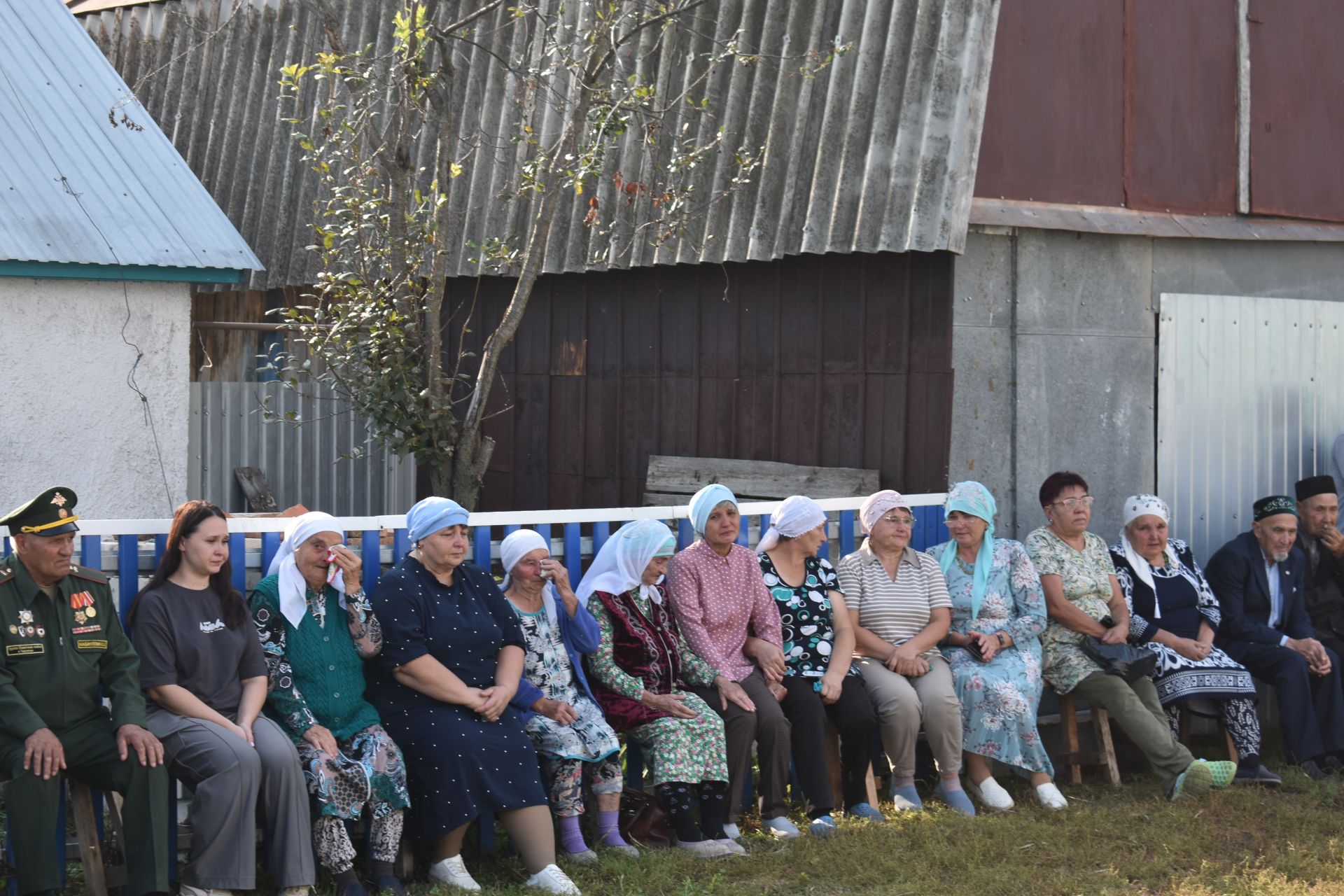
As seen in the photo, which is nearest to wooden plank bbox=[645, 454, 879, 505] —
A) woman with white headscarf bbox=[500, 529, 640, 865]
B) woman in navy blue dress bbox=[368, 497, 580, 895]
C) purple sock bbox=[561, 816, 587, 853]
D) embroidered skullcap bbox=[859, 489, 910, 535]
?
embroidered skullcap bbox=[859, 489, 910, 535]

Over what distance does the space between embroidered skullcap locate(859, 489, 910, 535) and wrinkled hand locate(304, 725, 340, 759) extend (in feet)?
8.77

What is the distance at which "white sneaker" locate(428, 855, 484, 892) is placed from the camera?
5434 millimetres

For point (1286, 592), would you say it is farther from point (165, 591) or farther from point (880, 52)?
point (165, 591)

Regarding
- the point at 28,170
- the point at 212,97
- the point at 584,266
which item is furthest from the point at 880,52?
the point at 212,97

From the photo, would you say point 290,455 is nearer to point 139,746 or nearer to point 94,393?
point 94,393

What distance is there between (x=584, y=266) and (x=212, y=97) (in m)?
4.93

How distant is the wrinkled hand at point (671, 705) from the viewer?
612cm

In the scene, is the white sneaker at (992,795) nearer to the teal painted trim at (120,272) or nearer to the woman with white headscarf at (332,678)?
the woman with white headscarf at (332,678)

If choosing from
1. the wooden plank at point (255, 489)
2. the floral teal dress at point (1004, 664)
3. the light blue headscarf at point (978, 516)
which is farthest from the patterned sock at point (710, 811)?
the wooden plank at point (255, 489)

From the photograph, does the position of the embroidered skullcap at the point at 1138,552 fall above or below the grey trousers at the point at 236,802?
above

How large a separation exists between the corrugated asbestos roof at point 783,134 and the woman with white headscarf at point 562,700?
295 centimetres

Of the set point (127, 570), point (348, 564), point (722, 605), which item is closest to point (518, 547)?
point (348, 564)

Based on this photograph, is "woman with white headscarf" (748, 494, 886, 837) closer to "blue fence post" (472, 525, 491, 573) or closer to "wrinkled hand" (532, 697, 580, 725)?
"wrinkled hand" (532, 697, 580, 725)

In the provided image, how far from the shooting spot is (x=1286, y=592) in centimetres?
803
